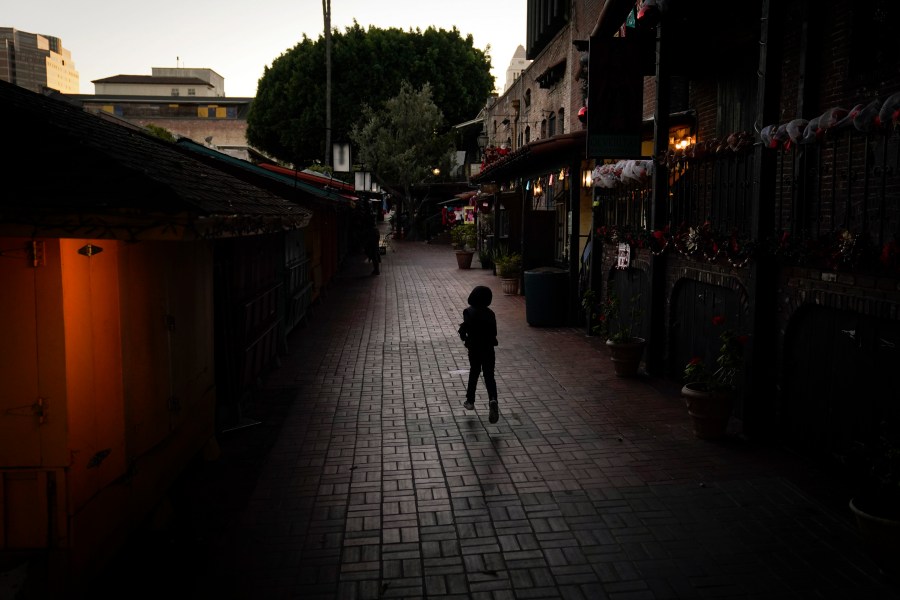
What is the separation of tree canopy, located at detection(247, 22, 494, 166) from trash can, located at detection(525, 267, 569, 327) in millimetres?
30188

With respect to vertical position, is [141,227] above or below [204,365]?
above

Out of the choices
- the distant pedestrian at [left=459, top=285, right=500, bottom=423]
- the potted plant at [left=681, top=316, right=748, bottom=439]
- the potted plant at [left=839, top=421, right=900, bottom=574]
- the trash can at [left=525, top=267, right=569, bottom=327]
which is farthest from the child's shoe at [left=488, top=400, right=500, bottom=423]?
the trash can at [left=525, top=267, right=569, bottom=327]

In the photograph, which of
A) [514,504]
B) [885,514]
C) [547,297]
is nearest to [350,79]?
[547,297]

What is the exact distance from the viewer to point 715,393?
712cm

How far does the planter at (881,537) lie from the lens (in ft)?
14.1

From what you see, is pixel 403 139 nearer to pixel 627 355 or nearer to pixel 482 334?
pixel 627 355

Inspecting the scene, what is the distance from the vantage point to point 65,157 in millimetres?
3994

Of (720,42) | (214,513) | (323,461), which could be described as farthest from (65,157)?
(720,42)

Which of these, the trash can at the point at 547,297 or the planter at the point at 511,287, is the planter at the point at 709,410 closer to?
the trash can at the point at 547,297

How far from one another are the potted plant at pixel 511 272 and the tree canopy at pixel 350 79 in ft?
78.5

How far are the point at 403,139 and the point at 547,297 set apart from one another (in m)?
29.7

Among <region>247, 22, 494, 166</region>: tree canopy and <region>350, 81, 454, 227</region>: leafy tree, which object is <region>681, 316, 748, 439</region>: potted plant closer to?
<region>350, 81, 454, 227</region>: leafy tree

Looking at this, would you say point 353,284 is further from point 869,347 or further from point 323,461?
point 869,347

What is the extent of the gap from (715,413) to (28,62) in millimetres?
26746
